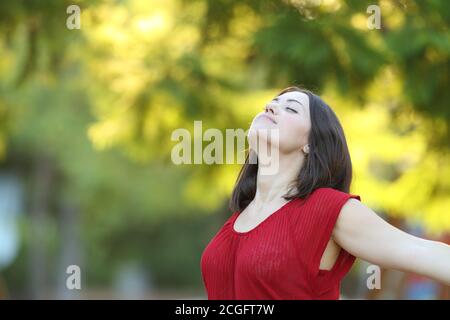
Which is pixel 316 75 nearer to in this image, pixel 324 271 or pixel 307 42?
pixel 307 42

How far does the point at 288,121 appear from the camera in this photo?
2.87m

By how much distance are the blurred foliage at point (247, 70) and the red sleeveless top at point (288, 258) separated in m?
3.20

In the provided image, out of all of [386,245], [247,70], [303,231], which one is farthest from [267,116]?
[247,70]

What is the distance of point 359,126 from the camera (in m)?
8.84

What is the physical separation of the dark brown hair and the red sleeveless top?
49 mm

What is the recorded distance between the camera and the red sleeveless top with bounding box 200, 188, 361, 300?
102 inches

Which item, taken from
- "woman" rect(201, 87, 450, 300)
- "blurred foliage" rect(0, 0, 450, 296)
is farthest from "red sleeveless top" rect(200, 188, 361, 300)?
"blurred foliage" rect(0, 0, 450, 296)

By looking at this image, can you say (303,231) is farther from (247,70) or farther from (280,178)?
(247,70)

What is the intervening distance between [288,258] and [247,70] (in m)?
6.59

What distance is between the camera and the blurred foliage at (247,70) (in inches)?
236

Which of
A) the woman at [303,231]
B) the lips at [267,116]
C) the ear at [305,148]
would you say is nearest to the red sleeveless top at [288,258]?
the woman at [303,231]

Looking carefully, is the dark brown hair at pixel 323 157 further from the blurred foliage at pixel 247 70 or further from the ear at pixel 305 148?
the blurred foliage at pixel 247 70

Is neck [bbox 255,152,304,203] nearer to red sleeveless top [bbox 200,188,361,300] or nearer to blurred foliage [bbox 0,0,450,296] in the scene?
red sleeveless top [bbox 200,188,361,300]
